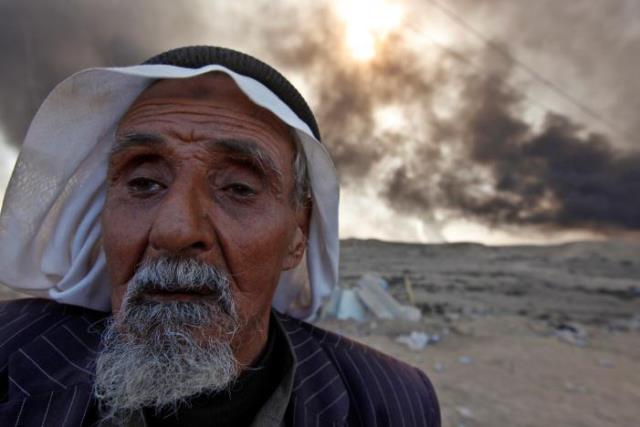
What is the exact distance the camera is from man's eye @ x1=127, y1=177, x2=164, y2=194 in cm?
162

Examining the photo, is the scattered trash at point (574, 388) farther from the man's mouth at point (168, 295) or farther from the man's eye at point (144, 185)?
Answer: the man's eye at point (144, 185)

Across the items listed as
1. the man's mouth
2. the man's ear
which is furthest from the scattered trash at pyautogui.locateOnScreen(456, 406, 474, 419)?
the man's mouth

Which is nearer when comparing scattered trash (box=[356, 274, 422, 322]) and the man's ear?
the man's ear

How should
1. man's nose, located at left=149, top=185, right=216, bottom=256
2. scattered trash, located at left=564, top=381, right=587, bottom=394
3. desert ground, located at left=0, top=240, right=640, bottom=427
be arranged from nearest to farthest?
man's nose, located at left=149, top=185, right=216, bottom=256, desert ground, located at left=0, top=240, right=640, bottom=427, scattered trash, located at left=564, top=381, right=587, bottom=394

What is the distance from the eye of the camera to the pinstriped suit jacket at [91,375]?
1.49 metres

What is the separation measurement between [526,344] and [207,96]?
856 centimetres

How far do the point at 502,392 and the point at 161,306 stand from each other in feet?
19.4

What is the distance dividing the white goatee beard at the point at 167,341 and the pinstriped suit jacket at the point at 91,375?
0.15 meters

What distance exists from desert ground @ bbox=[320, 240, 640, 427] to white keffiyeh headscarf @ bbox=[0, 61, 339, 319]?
179 inches

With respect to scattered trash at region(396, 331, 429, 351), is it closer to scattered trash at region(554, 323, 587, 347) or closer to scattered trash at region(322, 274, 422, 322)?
scattered trash at region(322, 274, 422, 322)

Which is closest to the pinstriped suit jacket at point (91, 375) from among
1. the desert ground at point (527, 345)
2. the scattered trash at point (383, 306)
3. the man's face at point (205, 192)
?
the man's face at point (205, 192)

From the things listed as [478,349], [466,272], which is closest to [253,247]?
[478,349]

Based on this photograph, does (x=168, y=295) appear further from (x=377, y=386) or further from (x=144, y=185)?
(x=377, y=386)

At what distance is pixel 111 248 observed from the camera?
1534 millimetres
